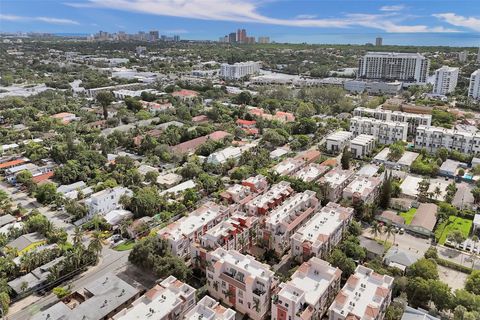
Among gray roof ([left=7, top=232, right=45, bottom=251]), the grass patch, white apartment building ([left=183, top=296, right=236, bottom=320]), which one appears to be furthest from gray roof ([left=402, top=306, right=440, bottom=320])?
gray roof ([left=7, top=232, right=45, bottom=251])

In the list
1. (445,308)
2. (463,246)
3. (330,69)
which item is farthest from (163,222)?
(330,69)

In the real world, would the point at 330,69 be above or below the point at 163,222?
above

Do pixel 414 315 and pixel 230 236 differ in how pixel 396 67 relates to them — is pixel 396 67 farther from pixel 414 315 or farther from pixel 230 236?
pixel 414 315

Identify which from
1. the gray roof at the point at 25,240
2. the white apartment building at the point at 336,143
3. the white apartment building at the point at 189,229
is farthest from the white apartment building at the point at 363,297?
the white apartment building at the point at 336,143

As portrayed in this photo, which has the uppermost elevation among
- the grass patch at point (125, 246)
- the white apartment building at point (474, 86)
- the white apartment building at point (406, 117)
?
the white apartment building at point (474, 86)

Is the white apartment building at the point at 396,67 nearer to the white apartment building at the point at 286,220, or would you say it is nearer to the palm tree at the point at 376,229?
the palm tree at the point at 376,229

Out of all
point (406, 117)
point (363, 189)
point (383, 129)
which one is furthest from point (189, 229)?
point (406, 117)

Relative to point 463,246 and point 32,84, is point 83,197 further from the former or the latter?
point 32,84
